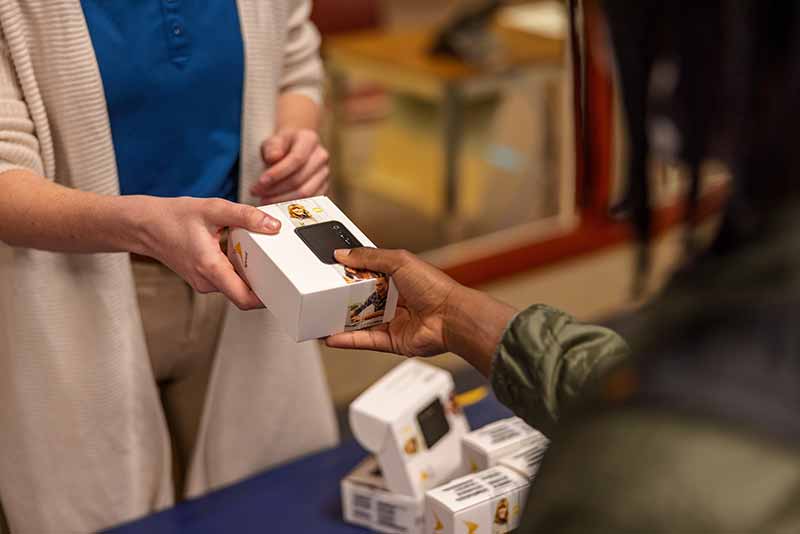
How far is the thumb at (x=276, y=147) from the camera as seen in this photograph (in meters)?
1.32

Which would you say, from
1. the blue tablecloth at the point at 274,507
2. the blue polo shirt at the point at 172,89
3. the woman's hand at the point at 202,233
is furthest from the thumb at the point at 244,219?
the blue tablecloth at the point at 274,507

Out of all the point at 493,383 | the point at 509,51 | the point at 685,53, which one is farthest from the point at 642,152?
the point at 509,51

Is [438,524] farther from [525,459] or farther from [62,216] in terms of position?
[62,216]

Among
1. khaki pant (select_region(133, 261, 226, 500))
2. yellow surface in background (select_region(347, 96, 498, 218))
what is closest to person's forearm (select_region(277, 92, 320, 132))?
khaki pant (select_region(133, 261, 226, 500))

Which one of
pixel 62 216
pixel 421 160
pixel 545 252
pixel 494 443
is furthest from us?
pixel 421 160

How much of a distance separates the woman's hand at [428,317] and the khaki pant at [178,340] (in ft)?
0.97

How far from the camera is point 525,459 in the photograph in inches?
47.8

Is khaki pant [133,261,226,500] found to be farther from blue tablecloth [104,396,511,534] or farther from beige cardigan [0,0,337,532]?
blue tablecloth [104,396,511,534]

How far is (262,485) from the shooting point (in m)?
1.43

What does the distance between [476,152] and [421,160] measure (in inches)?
9.3

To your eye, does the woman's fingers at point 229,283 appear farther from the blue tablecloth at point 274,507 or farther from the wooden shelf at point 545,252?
the wooden shelf at point 545,252

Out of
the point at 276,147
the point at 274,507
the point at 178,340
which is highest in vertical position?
the point at 276,147

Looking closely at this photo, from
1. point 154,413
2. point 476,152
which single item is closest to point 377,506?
point 154,413

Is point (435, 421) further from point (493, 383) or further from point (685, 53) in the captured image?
point (685, 53)
